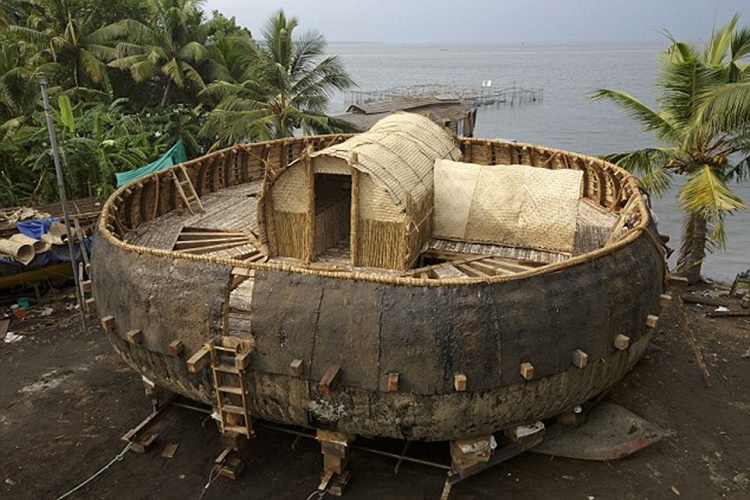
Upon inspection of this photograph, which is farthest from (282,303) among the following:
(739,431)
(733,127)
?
(733,127)

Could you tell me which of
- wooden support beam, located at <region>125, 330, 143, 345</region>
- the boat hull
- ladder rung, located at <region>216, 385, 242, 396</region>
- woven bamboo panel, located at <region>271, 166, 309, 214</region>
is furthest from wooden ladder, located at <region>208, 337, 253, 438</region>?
woven bamboo panel, located at <region>271, 166, 309, 214</region>

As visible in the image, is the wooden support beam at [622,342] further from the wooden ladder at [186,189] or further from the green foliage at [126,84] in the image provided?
the green foliage at [126,84]

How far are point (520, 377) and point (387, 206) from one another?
380 centimetres

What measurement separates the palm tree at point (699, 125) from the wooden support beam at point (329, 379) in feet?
36.0

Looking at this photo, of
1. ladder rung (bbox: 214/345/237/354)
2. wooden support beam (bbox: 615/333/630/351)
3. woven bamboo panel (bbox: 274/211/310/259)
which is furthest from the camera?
woven bamboo panel (bbox: 274/211/310/259)

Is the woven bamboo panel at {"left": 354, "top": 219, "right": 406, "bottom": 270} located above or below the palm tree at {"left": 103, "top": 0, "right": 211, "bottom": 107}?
below

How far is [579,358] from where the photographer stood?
8.10 metres

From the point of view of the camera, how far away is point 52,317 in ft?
51.5

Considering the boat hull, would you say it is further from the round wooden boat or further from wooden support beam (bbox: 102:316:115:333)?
wooden support beam (bbox: 102:316:115:333)

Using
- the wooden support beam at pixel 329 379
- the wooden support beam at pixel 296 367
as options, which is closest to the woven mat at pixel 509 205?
the wooden support beam at pixel 329 379

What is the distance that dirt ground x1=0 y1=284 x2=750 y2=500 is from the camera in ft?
30.0

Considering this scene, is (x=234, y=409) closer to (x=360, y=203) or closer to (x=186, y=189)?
(x=360, y=203)

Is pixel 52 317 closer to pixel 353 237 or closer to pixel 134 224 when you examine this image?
pixel 134 224

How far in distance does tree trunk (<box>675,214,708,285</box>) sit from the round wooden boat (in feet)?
25.8
